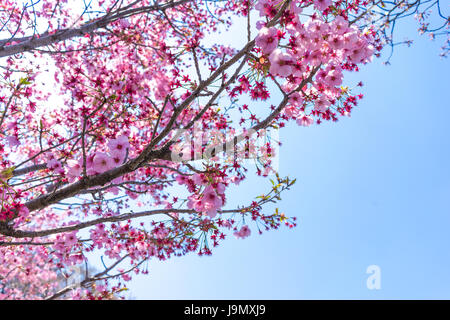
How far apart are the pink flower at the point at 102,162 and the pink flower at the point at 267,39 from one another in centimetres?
181

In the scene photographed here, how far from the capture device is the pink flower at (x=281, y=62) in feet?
6.91

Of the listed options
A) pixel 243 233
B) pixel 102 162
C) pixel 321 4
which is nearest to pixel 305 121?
pixel 321 4

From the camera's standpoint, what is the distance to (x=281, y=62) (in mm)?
2143

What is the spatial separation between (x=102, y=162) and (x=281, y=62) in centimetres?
197

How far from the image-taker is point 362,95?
336 centimetres

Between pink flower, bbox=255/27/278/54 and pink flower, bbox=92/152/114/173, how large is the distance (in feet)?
5.93

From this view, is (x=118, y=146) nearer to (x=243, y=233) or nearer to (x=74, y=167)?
(x=74, y=167)

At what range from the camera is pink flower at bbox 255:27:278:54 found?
213 cm

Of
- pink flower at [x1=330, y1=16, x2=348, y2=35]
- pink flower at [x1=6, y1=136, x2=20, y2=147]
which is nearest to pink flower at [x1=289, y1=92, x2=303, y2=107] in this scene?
pink flower at [x1=330, y1=16, x2=348, y2=35]

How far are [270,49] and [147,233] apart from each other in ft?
11.5

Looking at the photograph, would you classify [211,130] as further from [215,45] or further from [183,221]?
[215,45]
